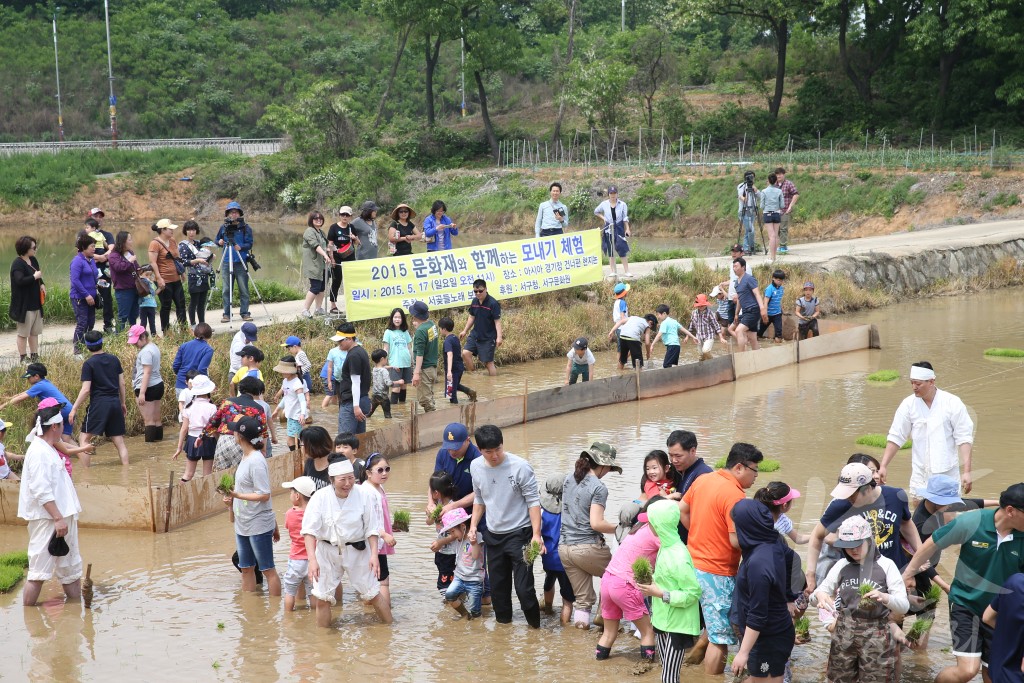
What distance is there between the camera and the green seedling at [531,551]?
830 cm

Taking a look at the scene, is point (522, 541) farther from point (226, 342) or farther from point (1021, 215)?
point (1021, 215)

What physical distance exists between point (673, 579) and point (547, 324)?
538 inches

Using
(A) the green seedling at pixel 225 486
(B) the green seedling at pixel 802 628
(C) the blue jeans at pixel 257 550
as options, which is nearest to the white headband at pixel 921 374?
(B) the green seedling at pixel 802 628

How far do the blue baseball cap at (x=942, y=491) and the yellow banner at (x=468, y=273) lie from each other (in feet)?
38.7

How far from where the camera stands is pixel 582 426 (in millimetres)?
15406

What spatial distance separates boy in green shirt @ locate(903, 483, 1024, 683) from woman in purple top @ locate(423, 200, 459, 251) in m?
14.1

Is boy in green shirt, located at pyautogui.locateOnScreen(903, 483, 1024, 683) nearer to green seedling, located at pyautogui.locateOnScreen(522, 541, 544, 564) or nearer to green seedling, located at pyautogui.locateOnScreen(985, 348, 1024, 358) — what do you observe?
green seedling, located at pyautogui.locateOnScreen(522, 541, 544, 564)

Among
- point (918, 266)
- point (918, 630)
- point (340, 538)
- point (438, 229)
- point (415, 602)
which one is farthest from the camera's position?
point (918, 266)

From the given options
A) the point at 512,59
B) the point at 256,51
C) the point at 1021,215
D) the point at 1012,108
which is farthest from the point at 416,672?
the point at 256,51

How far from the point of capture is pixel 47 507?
870 cm

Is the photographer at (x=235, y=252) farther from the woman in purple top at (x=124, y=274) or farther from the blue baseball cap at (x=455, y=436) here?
the blue baseball cap at (x=455, y=436)

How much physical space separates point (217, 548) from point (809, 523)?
5674 millimetres

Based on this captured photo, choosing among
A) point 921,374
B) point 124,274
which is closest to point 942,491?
point 921,374

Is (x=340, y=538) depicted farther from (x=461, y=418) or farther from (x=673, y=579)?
(x=461, y=418)
